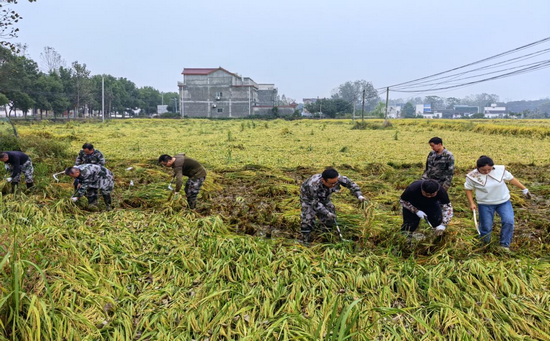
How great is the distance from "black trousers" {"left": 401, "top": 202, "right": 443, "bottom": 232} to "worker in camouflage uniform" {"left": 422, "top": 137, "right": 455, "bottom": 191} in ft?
4.92

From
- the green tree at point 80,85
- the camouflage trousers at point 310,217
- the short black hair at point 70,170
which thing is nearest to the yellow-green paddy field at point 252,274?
the camouflage trousers at point 310,217

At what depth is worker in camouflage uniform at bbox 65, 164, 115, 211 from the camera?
6234mm

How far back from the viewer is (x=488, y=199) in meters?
4.77

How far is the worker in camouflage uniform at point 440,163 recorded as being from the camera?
6.08 metres

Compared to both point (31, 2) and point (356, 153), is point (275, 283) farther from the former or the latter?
point (356, 153)

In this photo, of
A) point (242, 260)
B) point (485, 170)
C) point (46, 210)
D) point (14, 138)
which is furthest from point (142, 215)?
point (14, 138)

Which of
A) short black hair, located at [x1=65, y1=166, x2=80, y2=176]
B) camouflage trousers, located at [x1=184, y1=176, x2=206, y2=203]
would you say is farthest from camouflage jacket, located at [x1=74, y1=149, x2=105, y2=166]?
camouflage trousers, located at [x1=184, y1=176, x2=206, y2=203]

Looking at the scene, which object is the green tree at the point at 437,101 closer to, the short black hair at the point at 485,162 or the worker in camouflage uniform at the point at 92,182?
the short black hair at the point at 485,162

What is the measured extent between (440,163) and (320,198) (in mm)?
2407

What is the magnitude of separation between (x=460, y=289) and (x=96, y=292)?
3.65 m

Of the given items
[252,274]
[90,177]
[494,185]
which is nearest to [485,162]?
[494,185]

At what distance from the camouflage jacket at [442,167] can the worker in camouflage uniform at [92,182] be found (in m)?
5.63

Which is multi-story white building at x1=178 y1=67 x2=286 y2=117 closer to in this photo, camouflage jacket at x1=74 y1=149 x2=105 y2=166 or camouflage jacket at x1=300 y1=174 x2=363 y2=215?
camouflage jacket at x1=74 y1=149 x2=105 y2=166

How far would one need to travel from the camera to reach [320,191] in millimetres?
5047
